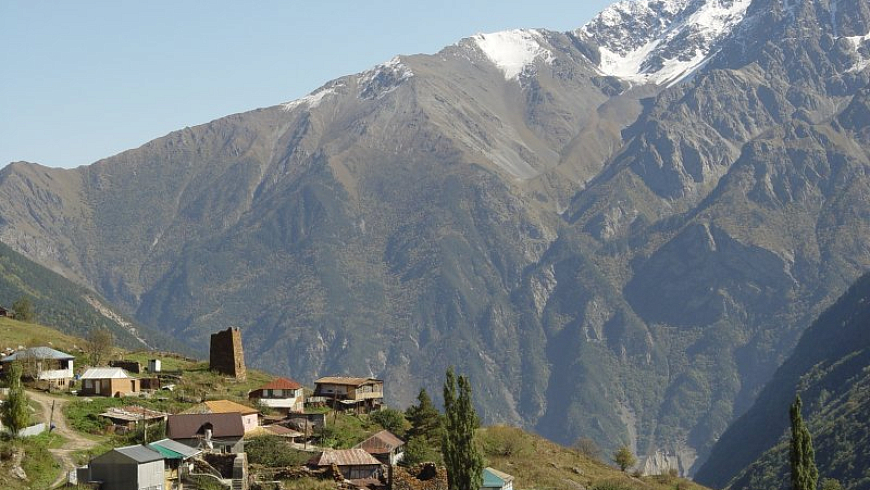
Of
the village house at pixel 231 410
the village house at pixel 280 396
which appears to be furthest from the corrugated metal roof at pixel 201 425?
the village house at pixel 280 396

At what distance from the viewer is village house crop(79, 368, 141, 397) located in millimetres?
117688

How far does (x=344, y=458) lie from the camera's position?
94.9 meters

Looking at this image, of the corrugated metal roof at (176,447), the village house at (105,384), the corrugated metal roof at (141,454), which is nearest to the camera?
the corrugated metal roof at (141,454)

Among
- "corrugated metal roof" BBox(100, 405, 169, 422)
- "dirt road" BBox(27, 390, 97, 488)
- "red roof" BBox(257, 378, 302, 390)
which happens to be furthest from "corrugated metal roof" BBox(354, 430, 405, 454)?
"red roof" BBox(257, 378, 302, 390)

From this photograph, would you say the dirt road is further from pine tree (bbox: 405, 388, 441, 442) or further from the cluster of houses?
pine tree (bbox: 405, 388, 441, 442)

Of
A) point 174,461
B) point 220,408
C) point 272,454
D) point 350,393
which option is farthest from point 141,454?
point 350,393

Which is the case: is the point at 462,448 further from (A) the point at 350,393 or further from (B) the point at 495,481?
(A) the point at 350,393

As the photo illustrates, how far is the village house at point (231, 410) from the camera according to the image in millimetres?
104537

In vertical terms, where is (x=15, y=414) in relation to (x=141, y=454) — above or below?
above

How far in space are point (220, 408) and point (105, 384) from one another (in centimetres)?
1254

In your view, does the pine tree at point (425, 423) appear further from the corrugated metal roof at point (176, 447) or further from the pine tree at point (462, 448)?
the corrugated metal roof at point (176, 447)

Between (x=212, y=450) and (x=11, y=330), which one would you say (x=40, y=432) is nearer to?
(x=212, y=450)

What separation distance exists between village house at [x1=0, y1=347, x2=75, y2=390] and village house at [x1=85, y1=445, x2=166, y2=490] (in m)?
41.9

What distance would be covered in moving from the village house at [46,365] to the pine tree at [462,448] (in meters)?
45.3
